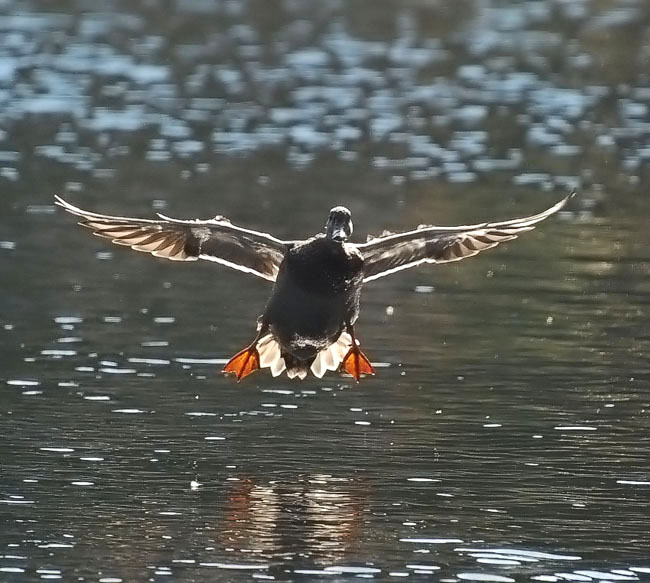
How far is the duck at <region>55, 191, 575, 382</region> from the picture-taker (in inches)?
480

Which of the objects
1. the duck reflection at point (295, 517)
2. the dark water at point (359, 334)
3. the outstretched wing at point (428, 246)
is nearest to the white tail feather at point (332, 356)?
the dark water at point (359, 334)

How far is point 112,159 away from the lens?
26.0m

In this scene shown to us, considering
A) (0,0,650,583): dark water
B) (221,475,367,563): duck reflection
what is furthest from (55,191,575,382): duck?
(221,475,367,563): duck reflection

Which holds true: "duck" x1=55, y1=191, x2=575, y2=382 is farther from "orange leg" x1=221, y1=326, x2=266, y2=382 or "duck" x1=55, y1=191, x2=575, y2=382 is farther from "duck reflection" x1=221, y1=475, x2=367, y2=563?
"duck reflection" x1=221, y1=475, x2=367, y2=563

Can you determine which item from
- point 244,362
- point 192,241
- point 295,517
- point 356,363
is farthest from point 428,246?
point 295,517

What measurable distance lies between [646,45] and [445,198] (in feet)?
61.0

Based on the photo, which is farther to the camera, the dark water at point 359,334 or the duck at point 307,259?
the duck at point 307,259

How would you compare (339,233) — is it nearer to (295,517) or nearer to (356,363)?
(356,363)

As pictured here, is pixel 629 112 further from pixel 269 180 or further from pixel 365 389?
pixel 365 389

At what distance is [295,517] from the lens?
10609 millimetres

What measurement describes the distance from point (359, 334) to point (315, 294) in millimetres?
3879

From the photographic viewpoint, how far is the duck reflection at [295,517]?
32.9ft

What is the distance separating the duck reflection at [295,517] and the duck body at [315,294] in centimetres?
130

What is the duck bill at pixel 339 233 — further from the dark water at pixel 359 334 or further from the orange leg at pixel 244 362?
the dark water at pixel 359 334
